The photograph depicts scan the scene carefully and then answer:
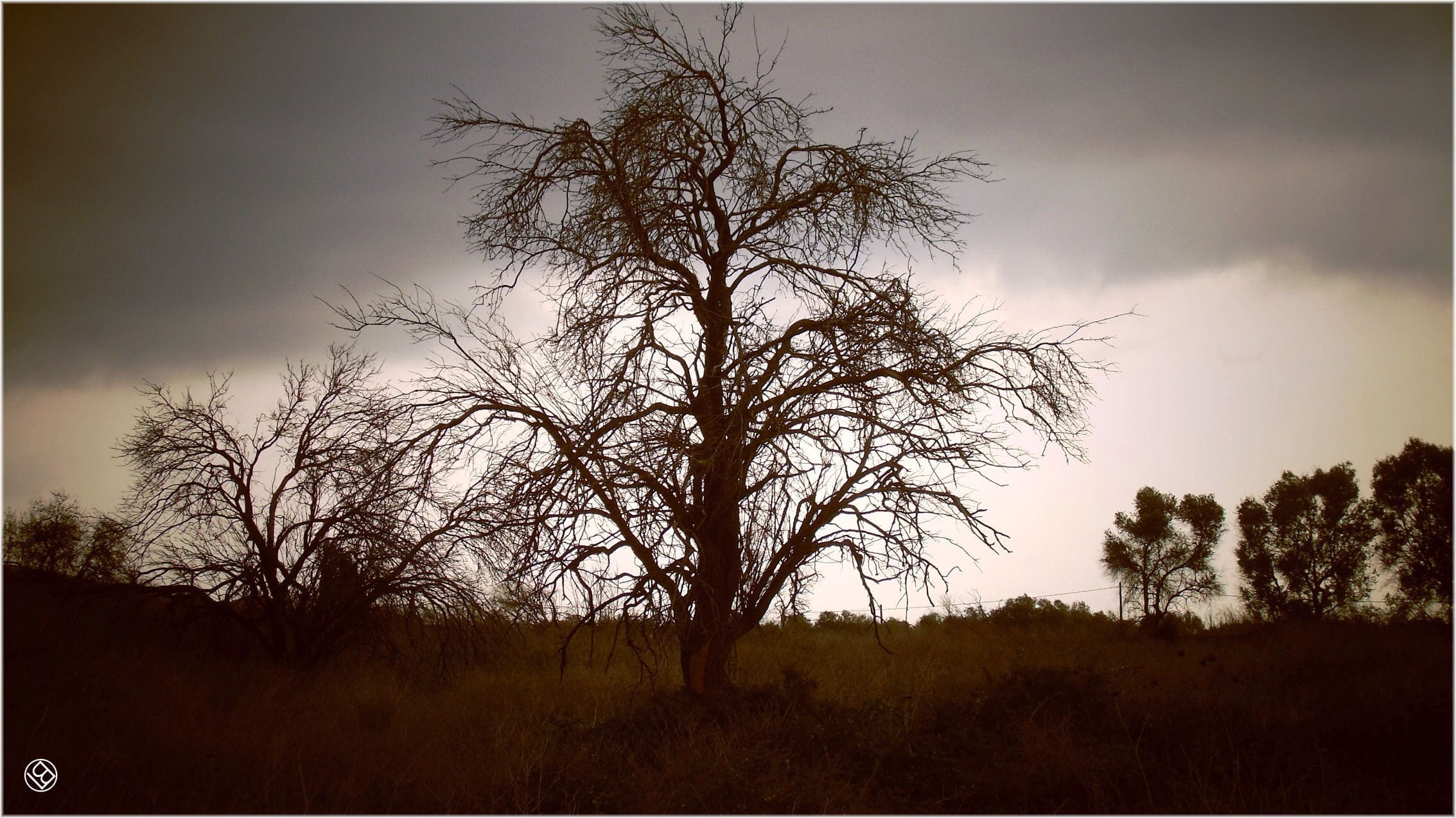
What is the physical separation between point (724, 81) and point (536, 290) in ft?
9.76

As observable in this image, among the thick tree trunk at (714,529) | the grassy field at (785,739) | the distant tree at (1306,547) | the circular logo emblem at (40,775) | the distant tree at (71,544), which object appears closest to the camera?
the grassy field at (785,739)

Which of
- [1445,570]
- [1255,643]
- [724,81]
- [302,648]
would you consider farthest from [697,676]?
[1445,570]

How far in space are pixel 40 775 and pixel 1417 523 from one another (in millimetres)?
23379

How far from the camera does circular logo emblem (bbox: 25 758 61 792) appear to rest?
271 inches

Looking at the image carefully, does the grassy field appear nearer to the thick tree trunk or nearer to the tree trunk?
the tree trunk

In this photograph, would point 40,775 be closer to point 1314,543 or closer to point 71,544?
→ point 71,544

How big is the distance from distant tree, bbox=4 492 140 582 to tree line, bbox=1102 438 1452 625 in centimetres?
2355

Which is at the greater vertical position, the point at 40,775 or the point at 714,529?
the point at 714,529

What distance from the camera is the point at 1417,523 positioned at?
1606 cm

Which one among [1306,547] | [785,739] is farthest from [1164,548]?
[785,739]

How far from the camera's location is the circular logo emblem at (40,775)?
271 inches

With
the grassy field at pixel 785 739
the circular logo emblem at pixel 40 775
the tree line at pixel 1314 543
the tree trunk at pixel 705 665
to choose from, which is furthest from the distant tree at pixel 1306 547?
the circular logo emblem at pixel 40 775

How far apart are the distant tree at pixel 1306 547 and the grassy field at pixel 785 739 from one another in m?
Result: 8.74

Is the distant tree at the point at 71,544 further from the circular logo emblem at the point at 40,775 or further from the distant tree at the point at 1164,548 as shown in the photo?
the distant tree at the point at 1164,548
